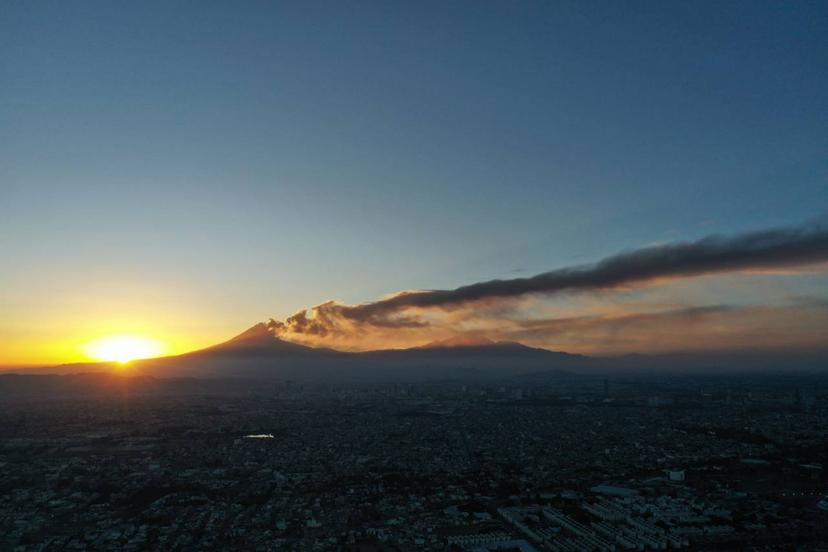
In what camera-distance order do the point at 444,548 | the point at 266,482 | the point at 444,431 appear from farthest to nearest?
the point at 444,431 < the point at 266,482 < the point at 444,548

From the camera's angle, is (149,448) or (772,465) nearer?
(772,465)

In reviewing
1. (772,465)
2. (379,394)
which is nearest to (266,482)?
(772,465)

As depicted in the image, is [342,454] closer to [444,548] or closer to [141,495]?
[141,495]

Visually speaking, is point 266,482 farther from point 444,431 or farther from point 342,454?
point 444,431

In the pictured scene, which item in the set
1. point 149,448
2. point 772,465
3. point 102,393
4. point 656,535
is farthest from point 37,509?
point 102,393

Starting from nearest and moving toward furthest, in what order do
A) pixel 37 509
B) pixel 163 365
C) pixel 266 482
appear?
pixel 37 509 < pixel 266 482 < pixel 163 365

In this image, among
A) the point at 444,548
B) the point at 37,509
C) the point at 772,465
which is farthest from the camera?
the point at 772,465
